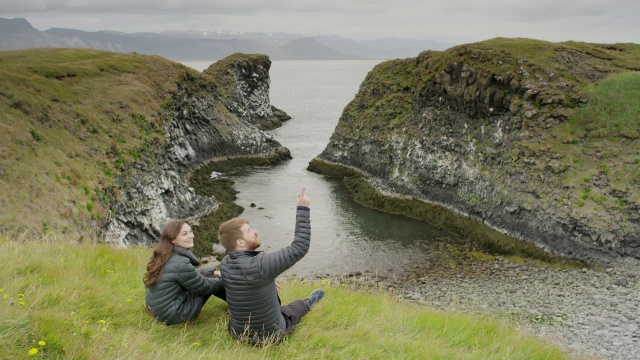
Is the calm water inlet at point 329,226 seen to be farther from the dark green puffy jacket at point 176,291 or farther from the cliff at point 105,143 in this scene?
the dark green puffy jacket at point 176,291

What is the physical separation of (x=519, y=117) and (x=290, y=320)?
40.3m

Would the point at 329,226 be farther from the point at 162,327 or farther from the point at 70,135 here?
the point at 162,327

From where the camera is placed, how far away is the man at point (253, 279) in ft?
26.4

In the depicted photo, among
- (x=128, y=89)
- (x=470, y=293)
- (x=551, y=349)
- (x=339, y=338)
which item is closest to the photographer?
(x=339, y=338)

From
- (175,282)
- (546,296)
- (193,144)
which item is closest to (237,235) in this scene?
(175,282)

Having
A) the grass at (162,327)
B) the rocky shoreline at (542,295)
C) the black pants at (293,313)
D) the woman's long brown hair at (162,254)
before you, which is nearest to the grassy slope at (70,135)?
the grass at (162,327)

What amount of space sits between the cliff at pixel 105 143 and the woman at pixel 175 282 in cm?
1861

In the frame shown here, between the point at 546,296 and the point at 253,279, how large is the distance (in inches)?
990

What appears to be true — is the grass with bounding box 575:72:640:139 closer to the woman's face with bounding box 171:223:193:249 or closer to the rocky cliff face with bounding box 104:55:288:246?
the rocky cliff face with bounding box 104:55:288:246

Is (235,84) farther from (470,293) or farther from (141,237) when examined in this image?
(470,293)

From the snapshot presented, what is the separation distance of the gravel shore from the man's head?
1651 cm

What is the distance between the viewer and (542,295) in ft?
91.5

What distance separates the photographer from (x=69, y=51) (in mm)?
74188

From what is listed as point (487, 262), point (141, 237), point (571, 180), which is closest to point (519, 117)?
point (571, 180)
